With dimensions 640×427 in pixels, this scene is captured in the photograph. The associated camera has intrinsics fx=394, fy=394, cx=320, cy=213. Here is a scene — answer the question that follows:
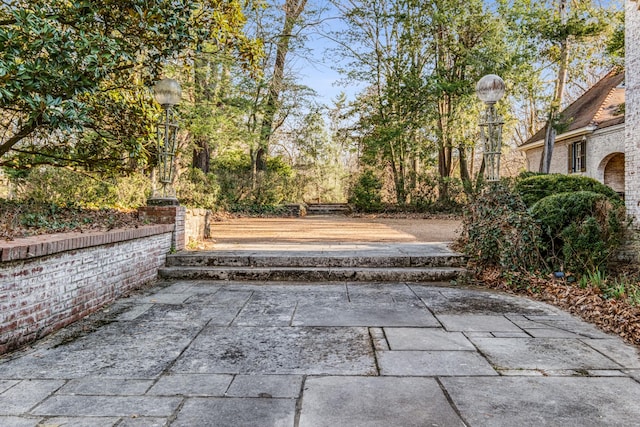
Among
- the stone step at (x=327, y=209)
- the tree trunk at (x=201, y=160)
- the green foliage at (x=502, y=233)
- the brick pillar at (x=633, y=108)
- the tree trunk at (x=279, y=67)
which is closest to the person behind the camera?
the green foliage at (x=502, y=233)

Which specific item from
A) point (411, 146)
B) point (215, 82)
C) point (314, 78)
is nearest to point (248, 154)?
point (314, 78)

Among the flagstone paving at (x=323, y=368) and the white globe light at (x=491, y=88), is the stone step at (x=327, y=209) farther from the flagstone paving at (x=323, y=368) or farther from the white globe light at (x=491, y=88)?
the flagstone paving at (x=323, y=368)

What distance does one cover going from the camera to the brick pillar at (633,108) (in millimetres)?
5465

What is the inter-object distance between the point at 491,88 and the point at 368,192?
9057 millimetres

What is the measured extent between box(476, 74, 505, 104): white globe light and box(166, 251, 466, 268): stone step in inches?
91.6

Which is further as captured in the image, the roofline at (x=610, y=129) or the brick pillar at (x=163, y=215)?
the roofline at (x=610, y=129)

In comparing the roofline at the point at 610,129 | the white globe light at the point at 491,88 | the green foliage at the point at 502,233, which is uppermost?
the roofline at the point at 610,129

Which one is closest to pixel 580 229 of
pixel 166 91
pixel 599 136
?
pixel 166 91

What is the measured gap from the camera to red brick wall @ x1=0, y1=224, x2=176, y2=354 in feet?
8.48

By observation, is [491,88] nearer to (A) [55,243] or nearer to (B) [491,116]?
(B) [491,116]

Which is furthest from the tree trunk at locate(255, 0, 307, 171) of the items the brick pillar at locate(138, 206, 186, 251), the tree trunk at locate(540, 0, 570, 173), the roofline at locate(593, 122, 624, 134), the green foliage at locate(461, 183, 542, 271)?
the roofline at locate(593, 122, 624, 134)

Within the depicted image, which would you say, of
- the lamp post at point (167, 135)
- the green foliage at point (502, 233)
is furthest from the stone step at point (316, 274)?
the lamp post at point (167, 135)

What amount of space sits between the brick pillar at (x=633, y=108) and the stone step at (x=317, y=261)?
2789mm

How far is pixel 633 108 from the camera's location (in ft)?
18.2
